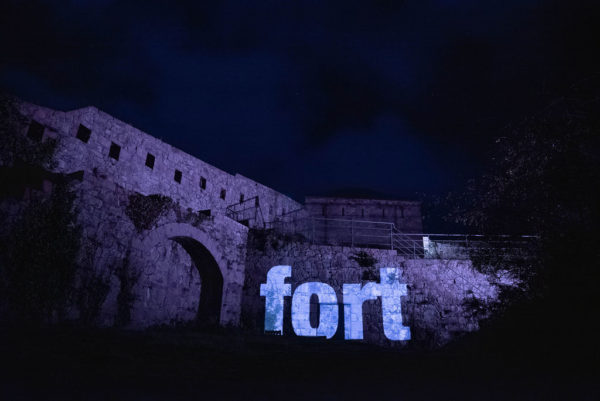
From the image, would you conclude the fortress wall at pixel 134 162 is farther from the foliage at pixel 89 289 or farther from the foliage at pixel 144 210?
the foliage at pixel 89 289

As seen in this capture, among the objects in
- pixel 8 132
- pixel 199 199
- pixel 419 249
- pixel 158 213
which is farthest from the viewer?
pixel 199 199

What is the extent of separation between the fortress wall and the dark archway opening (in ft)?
6.07

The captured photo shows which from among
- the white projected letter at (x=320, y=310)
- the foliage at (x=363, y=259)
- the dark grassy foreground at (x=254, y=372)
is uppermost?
the foliage at (x=363, y=259)

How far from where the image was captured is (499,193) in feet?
24.0

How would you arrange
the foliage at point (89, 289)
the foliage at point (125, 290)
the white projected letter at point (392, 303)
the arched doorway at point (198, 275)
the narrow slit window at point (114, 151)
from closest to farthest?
the foliage at point (89, 289) < the foliage at point (125, 290) < the arched doorway at point (198, 275) < the white projected letter at point (392, 303) < the narrow slit window at point (114, 151)

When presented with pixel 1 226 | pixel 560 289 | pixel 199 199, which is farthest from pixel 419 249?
pixel 1 226

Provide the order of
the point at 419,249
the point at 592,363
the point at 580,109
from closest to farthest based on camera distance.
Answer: the point at 592,363
the point at 580,109
the point at 419,249

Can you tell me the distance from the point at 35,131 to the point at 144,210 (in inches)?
270

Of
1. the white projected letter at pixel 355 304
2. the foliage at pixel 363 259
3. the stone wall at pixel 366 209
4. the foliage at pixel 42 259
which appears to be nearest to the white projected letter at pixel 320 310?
the white projected letter at pixel 355 304

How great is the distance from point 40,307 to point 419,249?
14.0 m

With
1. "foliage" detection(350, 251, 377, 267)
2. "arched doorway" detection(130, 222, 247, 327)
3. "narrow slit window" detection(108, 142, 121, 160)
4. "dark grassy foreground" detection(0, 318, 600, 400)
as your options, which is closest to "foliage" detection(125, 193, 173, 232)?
"arched doorway" detection(130, 222, 247, 327)

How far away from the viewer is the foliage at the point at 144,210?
8.00 metres

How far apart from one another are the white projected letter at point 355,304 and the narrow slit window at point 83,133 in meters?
11.7

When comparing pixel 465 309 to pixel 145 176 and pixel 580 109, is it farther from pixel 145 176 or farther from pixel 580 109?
pixel 145 176
